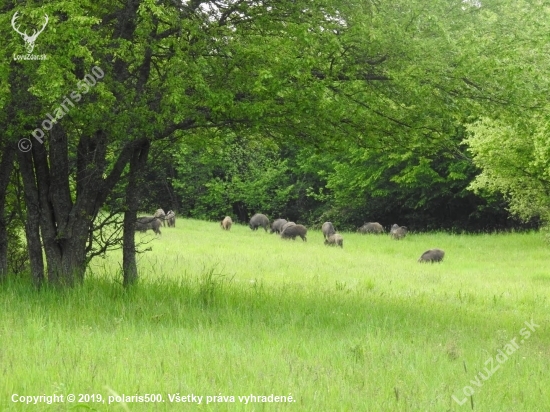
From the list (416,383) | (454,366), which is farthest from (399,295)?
(416,383)

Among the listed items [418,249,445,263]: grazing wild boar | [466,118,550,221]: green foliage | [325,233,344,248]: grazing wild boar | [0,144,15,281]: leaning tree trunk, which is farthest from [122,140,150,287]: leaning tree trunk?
[325,233,344,248]: grazing wild boar

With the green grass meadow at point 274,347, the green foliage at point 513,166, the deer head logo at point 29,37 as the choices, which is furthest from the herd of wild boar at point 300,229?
the deer head logo at point 29,37

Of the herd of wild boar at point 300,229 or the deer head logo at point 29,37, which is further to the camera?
the herd of wild boar at point 300,229

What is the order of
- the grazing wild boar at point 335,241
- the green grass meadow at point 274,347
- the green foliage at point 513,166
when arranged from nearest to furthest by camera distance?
the green grass meadow at point 274,347 < the green foliage at point 513,166 < the grazing wild boar at point 335,241

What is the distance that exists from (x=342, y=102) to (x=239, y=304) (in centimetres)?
318

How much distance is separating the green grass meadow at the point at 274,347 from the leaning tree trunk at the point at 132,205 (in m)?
0.40

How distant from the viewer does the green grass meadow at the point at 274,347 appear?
17.3 feet

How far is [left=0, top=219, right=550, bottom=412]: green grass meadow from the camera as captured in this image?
5.26 metres

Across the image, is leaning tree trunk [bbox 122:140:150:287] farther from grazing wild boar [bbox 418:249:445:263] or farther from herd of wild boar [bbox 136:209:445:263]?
grazing wild boar [bbox 418:249:445:263]

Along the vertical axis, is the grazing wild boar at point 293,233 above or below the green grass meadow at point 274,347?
below

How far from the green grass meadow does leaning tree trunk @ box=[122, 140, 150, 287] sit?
397 mm

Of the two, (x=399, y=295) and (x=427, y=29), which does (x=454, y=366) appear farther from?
(x=399, y=295)

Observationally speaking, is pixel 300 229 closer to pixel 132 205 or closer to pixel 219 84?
pixel 132 205

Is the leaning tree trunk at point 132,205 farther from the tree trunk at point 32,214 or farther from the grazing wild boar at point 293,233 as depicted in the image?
the grazing wild boar at point 293,233
